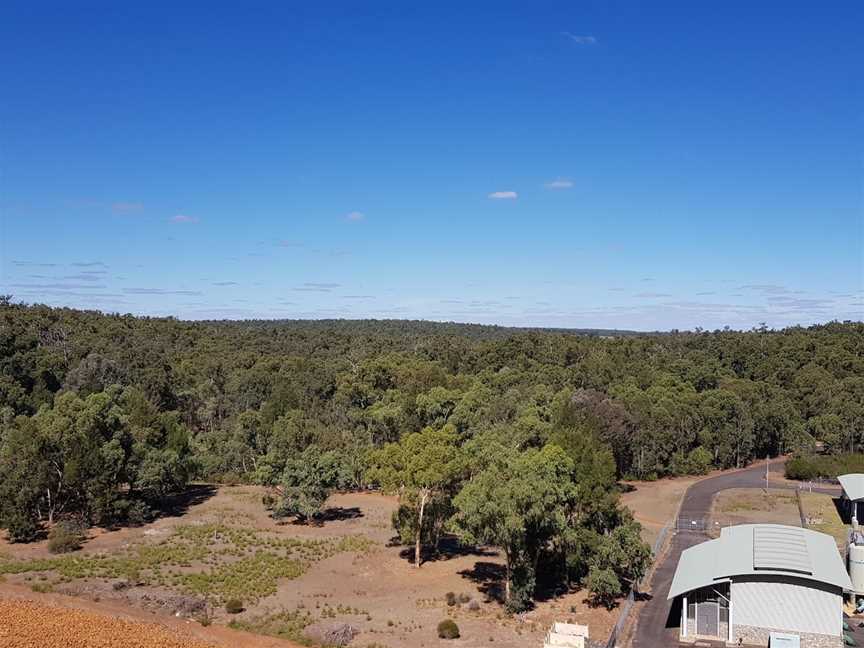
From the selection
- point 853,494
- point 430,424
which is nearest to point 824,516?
point 853,494

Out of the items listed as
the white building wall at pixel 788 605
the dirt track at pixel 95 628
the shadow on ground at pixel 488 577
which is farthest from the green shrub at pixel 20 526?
the white building wall at pixel 788 605

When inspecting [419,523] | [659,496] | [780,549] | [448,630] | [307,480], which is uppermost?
[780,549]

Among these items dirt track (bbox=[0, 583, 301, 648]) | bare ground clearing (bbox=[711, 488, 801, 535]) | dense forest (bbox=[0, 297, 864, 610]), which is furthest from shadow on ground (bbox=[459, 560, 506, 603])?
bare ground clearing (bbox=[711, 488, 801, 535])

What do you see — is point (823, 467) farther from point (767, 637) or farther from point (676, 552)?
point (767, 637)

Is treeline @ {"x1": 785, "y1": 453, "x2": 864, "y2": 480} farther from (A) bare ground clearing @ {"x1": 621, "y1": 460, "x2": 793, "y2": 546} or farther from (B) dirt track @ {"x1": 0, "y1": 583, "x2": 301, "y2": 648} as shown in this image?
(B) dirt track @ {"x1": 0, "y1": 583, "x2": 301, "y2": 648}

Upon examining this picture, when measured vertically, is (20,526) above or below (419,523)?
below

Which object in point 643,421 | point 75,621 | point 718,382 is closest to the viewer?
point 75,621

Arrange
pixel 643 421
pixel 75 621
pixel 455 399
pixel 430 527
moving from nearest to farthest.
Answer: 1. pixel 75 621
2. pixel 430 527
3. pixel 455 399
4. pixel 643 421

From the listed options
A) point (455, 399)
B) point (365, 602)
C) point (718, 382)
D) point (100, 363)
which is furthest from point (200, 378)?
point (718, 382)

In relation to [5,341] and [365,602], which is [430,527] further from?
[5,341]
